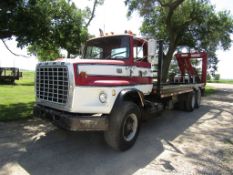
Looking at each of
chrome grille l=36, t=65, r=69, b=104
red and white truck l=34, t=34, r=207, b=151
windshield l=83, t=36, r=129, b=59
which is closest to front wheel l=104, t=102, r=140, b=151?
red and white truck l=34, t=34, r=207, b=151

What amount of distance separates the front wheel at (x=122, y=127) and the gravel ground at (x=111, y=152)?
0.19 metres

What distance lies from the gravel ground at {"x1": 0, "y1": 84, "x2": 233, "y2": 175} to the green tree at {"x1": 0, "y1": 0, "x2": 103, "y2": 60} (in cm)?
357

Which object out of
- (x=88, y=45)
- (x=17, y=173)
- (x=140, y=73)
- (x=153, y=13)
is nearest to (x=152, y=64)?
(x=140, y=73)

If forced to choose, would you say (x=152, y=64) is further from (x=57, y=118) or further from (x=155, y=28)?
(x=155, y=28)

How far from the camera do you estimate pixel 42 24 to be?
32.3ft

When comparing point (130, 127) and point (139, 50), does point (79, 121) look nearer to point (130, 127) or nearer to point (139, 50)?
point (130, 127)

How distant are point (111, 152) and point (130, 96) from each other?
1.35 metres

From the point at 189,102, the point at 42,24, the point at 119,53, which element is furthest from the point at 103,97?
the point at 189,102

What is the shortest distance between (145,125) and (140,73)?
2.18 meters

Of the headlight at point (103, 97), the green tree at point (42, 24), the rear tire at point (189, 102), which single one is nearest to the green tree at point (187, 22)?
the rear tire at point (189, 102)

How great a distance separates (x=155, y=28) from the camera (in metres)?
23.8

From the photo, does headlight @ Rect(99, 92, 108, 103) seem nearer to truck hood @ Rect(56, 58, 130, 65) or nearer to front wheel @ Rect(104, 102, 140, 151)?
front wheel @ Rect(104, 102, 140, 151)

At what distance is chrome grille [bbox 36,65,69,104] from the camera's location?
4957mm

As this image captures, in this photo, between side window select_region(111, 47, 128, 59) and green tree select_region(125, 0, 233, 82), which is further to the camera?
green tree select_region(125, 0, 233, 82)
